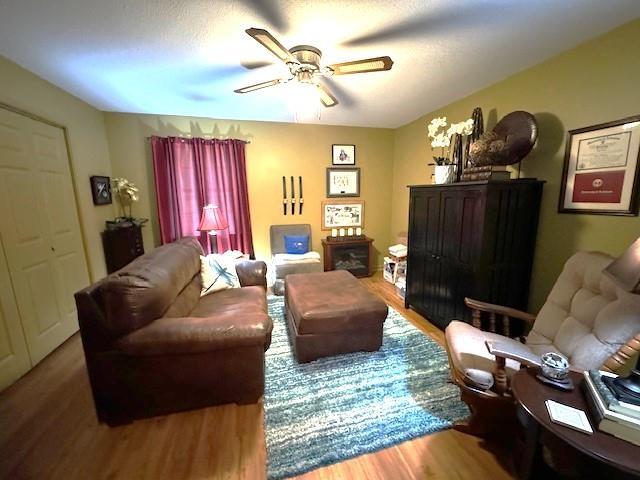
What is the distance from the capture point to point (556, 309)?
1.70 m

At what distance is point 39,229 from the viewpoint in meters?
2.24

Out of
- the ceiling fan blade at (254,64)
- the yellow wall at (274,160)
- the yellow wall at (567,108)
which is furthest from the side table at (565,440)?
the yellow wall at (274,160)

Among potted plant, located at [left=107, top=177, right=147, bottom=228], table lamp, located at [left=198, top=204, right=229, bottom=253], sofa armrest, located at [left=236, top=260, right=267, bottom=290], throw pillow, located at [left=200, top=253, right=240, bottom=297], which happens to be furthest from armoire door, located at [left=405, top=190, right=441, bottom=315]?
potted plant, located at [left=107, top=177, right=147, bottom=228]

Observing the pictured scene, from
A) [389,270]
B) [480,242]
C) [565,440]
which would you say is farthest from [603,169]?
[389,270]

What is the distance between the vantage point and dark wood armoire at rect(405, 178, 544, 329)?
2.06 m

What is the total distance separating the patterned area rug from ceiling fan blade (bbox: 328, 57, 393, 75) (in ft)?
7.25

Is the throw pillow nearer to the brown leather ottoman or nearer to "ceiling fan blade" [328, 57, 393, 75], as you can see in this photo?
the brown leather ottoman

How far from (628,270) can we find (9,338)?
12.2 ft

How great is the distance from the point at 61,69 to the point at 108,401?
2.66m

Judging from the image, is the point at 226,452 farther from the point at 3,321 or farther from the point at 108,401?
the point at 3,321

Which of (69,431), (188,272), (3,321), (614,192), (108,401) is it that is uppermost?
(614,192)

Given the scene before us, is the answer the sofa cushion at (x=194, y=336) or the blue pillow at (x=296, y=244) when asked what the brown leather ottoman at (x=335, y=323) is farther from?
the blue pillow at (x=296, y=244)

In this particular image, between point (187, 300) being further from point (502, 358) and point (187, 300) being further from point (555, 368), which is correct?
point (555, 368)

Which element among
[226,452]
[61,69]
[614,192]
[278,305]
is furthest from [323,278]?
[61,69]
